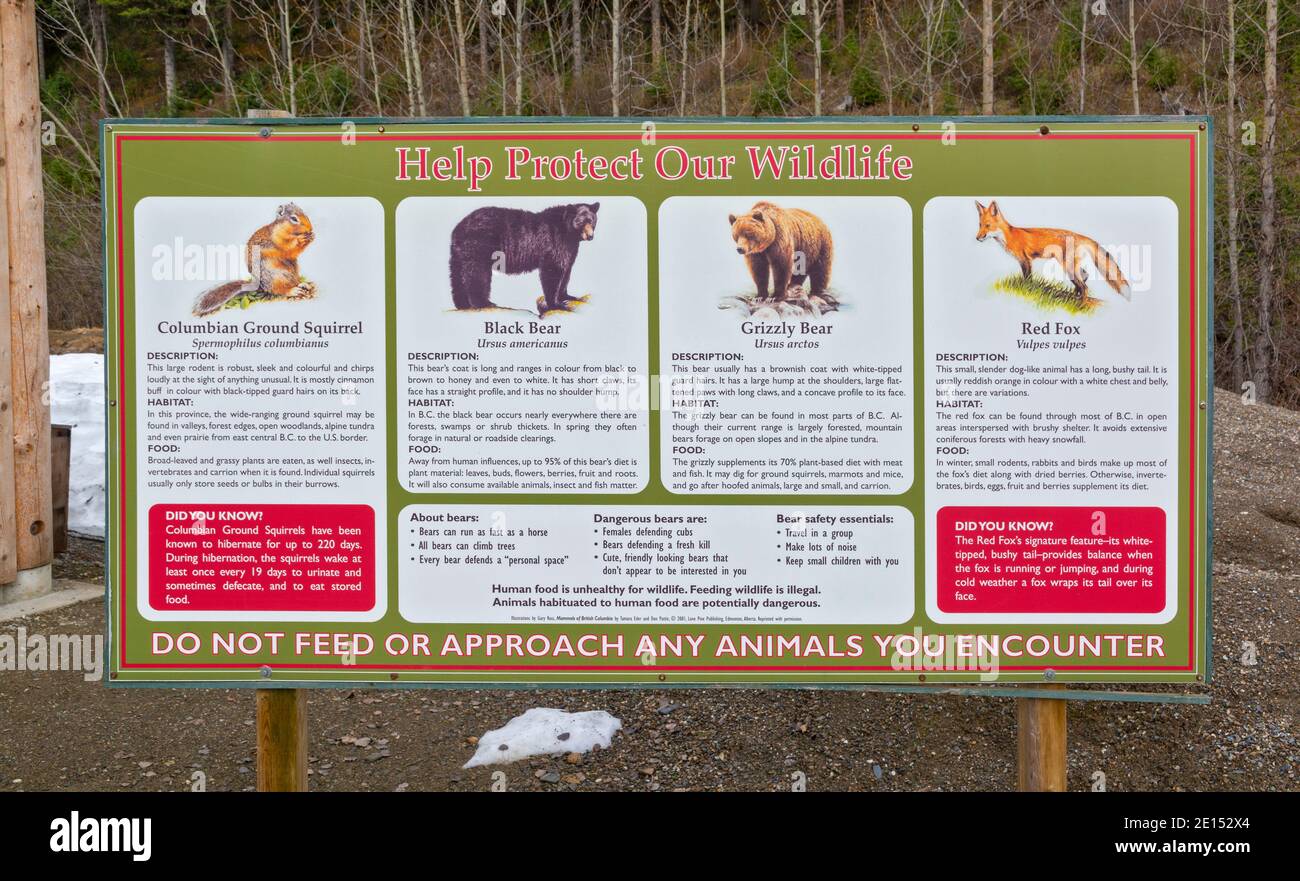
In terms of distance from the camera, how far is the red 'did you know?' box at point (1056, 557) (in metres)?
2.53

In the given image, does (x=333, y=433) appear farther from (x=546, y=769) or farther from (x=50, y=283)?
(x=50, y=283)

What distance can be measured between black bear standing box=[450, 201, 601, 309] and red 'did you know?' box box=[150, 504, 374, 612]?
652 mm

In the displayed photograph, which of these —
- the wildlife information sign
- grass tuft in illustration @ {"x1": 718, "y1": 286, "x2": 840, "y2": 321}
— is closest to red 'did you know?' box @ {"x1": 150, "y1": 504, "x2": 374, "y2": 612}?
the wildlife information sign

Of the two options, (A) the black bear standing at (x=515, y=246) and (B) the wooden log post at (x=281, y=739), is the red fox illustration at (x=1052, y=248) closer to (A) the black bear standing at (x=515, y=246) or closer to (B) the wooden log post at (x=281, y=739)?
(A) the black bear standing at (x=515, y=246)

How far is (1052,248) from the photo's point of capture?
8.23 ft

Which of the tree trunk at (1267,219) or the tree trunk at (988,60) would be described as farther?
the tree trunk at (1267,219)

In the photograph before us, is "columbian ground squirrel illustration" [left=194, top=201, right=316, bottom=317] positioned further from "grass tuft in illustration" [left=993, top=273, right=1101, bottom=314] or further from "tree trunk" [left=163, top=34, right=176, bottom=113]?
"tree trunk" [left=163, top=34, right=176, bottom=113]

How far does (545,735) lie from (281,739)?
141 cm

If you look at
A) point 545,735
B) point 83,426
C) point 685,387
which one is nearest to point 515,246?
point 685,387

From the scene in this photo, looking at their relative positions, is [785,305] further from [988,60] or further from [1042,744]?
[988,60]

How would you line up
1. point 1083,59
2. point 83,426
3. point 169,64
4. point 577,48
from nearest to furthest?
point 83,426 < point 1083,59 < point 577,48 < point 169,64

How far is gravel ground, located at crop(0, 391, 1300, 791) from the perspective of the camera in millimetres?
3705

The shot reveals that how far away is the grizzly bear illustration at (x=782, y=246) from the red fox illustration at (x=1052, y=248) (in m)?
0.41

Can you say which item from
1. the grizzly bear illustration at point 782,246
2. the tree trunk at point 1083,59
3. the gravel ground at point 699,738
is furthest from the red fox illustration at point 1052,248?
the tree trunk at point 1083,59
